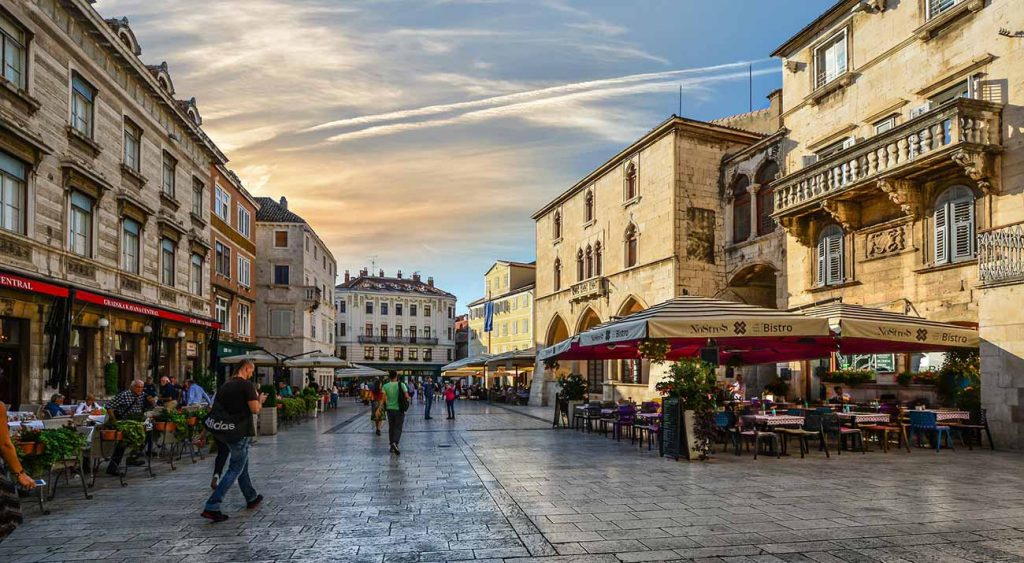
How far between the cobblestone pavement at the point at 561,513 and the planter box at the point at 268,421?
18.6ft

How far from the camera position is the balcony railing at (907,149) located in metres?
15.4

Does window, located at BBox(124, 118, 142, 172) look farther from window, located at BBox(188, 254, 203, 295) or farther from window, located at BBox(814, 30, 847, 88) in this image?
window, located at BBox(814, 30, 847, 88)

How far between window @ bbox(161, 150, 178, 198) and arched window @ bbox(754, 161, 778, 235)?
20623mm

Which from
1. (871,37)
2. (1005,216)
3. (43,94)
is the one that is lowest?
(1005,216)

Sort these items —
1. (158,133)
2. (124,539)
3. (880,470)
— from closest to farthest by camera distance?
(124,539)
(880,470)
(158,133)

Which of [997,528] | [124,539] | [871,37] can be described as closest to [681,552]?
[997,528]

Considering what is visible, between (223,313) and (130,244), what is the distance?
11.9 metres

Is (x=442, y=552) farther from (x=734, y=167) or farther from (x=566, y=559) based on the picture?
(x=734, y=167)

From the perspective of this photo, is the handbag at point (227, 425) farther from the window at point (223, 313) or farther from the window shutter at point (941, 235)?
the window at point (223, 313)

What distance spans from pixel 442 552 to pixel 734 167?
930 inches

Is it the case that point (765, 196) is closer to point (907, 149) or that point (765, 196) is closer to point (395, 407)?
point (907, 149)

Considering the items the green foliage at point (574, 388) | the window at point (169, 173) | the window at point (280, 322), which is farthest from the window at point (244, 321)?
the green foliage at point (574, 388)

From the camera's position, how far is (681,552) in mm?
6332

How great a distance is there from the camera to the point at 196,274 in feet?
91.8
